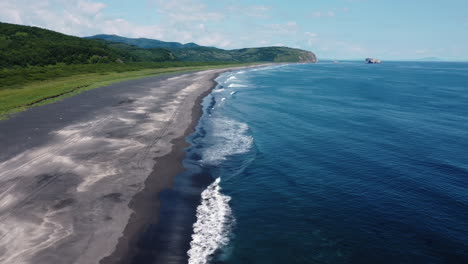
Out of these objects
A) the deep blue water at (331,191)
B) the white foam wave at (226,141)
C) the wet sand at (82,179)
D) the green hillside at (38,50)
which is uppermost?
the green hillside at (38,50)

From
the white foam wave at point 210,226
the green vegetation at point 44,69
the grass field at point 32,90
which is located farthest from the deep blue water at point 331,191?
the green vegetation at point 44,69

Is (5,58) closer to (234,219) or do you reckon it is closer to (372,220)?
(234,219)

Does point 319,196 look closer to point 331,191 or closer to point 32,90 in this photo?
point 331,191

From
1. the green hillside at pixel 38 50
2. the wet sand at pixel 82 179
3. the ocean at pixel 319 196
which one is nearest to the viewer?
the wet sand at pixel 82 179

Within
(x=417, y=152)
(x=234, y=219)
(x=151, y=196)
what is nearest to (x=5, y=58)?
(x=151, y=196)

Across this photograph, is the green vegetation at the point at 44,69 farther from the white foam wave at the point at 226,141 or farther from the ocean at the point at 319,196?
the ocean at the point at 319,196

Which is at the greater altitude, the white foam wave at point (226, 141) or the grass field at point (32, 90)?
the grass field at point (32, 90)
